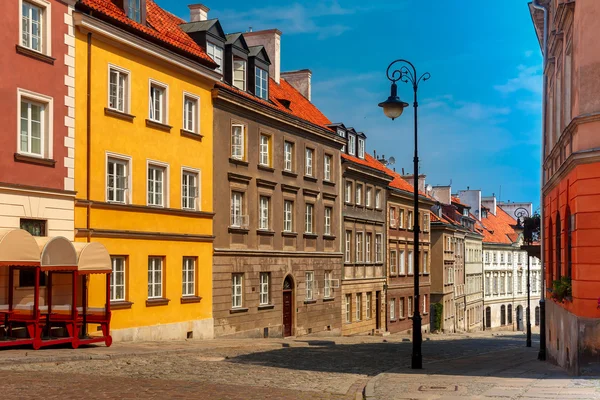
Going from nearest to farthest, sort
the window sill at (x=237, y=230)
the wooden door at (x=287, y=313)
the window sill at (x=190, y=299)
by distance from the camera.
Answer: the window sill at (x=190, y=299)
the window sill at (x=237, y=230)
the wooden door at (x=287, y=313)

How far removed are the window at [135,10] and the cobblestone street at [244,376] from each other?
36.5 ft

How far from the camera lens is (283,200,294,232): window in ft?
127

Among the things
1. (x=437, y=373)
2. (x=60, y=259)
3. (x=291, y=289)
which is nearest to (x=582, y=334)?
(x=437, y=373)

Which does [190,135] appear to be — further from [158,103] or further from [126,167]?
[126,167]

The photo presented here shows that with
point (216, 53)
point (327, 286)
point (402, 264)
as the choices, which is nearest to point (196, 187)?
point (216, 53)

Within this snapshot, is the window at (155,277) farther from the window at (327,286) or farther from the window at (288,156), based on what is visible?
the window at (327,286)

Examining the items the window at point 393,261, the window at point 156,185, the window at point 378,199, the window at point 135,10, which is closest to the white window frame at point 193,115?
the window at point 156,185

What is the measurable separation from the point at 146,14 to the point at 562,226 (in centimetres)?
1687

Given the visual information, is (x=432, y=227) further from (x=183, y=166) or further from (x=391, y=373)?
(x=391, y=373)

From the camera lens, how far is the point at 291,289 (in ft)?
130

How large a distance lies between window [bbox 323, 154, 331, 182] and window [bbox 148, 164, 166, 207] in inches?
585

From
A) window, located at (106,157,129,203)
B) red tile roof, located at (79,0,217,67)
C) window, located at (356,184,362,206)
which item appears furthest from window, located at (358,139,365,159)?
window, located at (106,157,129,203)

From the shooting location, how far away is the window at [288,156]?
38.9 m

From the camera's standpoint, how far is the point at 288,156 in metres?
39.4
